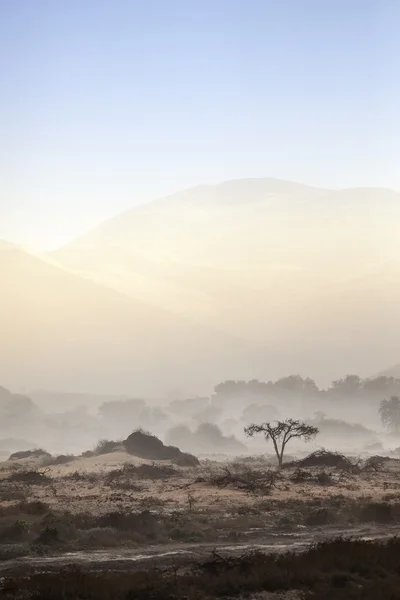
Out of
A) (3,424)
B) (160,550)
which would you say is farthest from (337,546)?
(3,424)

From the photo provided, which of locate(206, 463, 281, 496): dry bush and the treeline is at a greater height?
the treeline

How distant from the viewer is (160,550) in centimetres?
2528

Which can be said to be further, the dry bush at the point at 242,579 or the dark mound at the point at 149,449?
the dark mound at the point at 149,449

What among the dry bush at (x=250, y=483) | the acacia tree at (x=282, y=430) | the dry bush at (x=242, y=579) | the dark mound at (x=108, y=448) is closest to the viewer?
the dry bush at (x=242, y=579)

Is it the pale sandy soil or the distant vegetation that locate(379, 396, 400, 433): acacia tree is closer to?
the distant vegetation

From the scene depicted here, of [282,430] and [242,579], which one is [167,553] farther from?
[282,430]

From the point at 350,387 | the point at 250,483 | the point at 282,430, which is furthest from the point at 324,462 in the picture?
the point at 350,387

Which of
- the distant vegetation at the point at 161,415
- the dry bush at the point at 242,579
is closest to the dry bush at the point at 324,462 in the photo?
the dry bush at the point at 242,579

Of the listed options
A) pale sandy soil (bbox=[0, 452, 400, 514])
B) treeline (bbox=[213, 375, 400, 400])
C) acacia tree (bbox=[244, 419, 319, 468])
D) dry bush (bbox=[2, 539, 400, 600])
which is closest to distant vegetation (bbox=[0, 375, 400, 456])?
treeline (bbox=[213, 375, 400, 400])

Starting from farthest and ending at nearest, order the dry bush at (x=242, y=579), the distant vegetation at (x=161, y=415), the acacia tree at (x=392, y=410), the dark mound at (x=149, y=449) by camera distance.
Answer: the distant vegetation at (x=161, y=415) < the acacia tree at (x=392, y=410) < the dark mound at (x=149, y=449) < the dry bush at (x=242, y=579)

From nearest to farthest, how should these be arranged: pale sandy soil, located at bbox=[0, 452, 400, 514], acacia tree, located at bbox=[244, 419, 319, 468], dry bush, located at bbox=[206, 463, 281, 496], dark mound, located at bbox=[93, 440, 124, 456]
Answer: pale sandy soil, located at bbox=[0, 452, 400, 514] < dry bush, located at bbox=[206, 463, 281, 496] < acacia tree, located at bbox=[244, 419, 319, 468] < dark mound, located at bbox=[93, 440, 124, 456]

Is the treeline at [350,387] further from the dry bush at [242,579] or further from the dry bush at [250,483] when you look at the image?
the dry bush at [242,579]

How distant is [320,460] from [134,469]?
1731 centimetres

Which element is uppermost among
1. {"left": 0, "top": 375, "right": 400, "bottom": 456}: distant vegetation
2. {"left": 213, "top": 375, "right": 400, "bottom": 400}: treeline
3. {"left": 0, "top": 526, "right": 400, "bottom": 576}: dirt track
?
{"left": 213, "top": 375, "right": 400, "bottom": 400}: treeline
